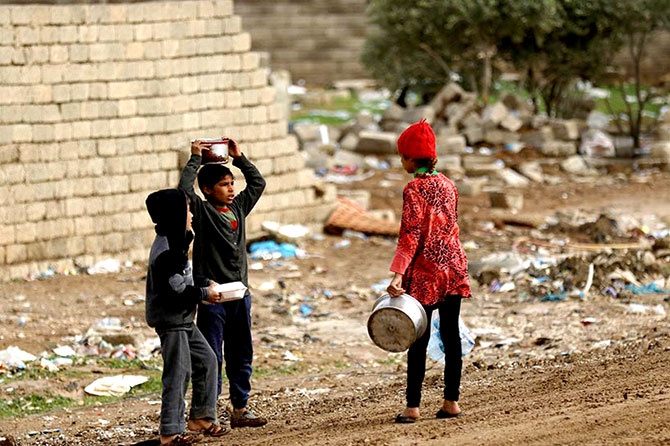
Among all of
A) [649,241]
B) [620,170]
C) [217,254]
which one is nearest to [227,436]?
[217,254]

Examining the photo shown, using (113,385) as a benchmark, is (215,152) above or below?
above

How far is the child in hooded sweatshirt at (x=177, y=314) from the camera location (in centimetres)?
565

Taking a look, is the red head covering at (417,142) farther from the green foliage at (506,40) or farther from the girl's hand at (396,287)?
the green foliage at (506,40)

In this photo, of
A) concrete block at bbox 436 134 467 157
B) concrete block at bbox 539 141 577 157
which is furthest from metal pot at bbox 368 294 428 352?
concrete block at bbox 539 141 577 157

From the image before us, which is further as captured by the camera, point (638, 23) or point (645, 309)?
point (638, 23)

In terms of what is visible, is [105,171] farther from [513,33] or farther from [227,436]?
[513,33]

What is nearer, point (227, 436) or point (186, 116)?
point (227, 436)

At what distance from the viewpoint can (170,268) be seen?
224 inches

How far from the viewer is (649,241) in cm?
1284

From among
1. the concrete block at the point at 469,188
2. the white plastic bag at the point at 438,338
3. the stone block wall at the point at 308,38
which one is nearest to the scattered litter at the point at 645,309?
the white plastic bag at the point at 438,338

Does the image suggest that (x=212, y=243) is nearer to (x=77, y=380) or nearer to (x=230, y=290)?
(x=230, y=290)

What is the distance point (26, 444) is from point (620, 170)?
13143mm

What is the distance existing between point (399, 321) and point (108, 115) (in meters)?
6.96

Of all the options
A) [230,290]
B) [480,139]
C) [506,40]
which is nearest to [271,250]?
[230,290]
